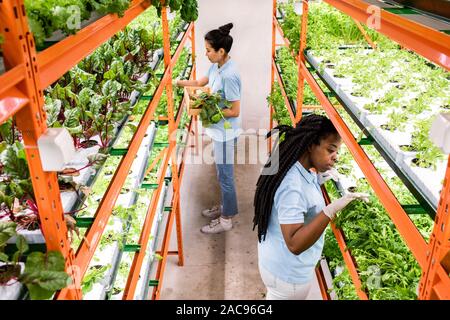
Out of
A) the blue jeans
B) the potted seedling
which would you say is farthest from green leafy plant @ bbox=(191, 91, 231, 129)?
the blue jeans

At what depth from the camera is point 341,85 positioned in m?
3.07

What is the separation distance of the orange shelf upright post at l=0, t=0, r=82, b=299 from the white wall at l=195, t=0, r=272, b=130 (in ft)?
19.6

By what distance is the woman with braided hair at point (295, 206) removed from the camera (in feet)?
8.03

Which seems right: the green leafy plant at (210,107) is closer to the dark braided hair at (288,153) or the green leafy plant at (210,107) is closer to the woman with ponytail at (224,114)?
the woman with ponytail at (224,114)

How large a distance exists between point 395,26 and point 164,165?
2.49 meters

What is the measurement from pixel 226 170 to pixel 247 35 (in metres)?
3.08

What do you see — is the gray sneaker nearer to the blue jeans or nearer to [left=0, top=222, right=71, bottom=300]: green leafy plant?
the blue jeans

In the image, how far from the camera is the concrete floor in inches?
167

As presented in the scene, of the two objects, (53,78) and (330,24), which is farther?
(330,24)

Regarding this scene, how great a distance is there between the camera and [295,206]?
2.45 meters

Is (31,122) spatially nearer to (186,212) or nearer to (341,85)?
(341,85)

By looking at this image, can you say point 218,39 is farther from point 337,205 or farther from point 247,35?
point 337,205

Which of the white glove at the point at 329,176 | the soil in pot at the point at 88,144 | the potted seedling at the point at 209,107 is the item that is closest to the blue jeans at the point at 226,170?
the potted seedling at the point at 209,107
